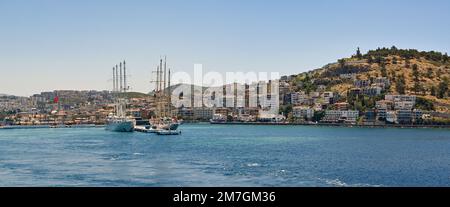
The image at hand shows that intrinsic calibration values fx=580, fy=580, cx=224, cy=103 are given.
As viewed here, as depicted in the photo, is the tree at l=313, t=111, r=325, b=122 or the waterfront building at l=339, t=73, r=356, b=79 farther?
the waterfront building at l=339, t=73, r=356, b=79

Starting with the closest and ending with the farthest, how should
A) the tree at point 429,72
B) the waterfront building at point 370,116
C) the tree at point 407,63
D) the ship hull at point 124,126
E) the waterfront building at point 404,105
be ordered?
the ship hull at point 124,126 < the waterfront building at point 404,105 < the waterfront building at point 370,116 < the tree at point 429,72 < the tree at point 407,63

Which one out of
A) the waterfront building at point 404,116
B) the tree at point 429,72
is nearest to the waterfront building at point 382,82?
the tree at point 429,72

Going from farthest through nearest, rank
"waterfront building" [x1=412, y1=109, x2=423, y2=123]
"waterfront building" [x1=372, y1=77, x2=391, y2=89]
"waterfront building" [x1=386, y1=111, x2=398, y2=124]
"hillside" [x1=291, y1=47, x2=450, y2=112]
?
1. "waterfront building" [x1=372, y1=77, x2=391, y2=89]
2. "hillside" [x1=291, y1=47, x2=450, y2=112]
3. "waterfront building" [x1=386, y1=111, x2=398, y2=124]
4. "waterfront building" [x1=412, y1=109, x2=423, y2=123]

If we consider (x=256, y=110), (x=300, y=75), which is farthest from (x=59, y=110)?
(x=300, y=75)

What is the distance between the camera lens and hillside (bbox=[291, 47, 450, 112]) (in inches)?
2534

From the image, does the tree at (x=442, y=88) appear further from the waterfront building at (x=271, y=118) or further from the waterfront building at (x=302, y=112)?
the waterfront building at (x=271, y=118)

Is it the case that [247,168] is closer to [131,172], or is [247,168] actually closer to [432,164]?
[131,172]

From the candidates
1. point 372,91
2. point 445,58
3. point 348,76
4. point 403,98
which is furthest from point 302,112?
point 445,58

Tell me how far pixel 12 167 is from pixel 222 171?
4.98m

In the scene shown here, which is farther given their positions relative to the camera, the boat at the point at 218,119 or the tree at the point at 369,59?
the tree at the point at 369,59

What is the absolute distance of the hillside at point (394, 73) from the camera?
211 feet

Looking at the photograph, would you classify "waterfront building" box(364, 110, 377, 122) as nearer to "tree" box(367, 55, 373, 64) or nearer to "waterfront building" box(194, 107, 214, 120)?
"tree" box(367, 55, 373, 64)

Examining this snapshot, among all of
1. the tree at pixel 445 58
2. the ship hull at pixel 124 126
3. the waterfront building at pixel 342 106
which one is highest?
the tree at pixel 445 58

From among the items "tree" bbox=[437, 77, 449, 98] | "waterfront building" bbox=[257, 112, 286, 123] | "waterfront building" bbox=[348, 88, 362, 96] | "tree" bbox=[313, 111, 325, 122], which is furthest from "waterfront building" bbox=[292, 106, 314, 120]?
"tree" bbox=[437, 77, 449, 98]
